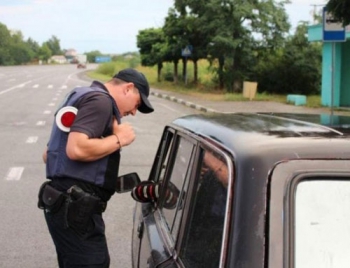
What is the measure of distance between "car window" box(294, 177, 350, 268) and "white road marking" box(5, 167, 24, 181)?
7.09 meters

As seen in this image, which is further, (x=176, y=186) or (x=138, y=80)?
(x=138, y=80)

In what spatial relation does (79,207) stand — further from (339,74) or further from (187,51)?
(187,51)

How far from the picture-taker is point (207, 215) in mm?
2037

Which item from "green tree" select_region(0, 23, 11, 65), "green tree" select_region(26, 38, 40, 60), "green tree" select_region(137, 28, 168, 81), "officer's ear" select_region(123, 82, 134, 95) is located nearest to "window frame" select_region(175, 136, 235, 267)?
"officer's ear" select_region(123, 82, 134, 95)

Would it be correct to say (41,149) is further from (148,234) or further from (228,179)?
(228,179)

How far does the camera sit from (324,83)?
20.4 metres

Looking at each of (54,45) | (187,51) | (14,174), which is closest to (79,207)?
(14,174)

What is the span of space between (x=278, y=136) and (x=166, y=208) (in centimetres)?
101

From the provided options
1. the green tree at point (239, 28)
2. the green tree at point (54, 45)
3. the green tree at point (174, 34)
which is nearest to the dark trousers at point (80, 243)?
the green tree at point (239, 28)

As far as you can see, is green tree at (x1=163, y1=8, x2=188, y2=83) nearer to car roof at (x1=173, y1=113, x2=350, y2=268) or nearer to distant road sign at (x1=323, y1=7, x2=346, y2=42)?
distant road sign at (x1=323, y1=7, x2=346, y2=42)

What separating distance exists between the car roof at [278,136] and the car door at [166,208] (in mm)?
214

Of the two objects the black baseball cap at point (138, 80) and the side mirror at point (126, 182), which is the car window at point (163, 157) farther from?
the black baseball cap at point (138, 80)

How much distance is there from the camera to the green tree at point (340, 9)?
11.3 metres

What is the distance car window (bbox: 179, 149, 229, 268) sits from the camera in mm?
1876
